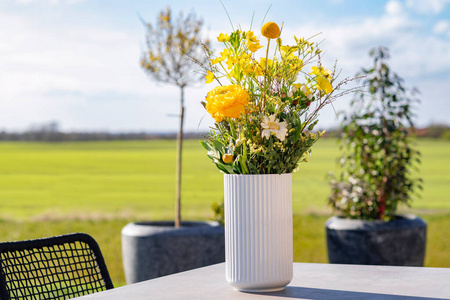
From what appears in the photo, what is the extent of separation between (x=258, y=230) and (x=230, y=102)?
37cm

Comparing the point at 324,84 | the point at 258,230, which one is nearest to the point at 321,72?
the point at 324,84

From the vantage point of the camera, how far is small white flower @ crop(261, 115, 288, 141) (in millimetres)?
1491

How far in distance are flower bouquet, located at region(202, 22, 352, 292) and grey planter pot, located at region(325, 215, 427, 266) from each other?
272 centimetres

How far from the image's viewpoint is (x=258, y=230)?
1.53 meters

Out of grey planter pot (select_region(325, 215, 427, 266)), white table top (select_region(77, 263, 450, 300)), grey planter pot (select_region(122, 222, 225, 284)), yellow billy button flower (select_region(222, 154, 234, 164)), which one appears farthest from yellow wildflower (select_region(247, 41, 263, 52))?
grey planter pot (select_region(325, 215, 427, 266))

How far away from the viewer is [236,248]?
1.55 m

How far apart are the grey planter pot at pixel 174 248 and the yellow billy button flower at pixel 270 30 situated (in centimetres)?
256

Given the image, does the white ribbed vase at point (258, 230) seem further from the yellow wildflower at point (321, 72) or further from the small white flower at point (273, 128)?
the yellow wildflower at point (321, 72)

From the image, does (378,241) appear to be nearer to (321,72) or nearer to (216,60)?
(321,72)

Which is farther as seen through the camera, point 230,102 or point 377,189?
point 377,189

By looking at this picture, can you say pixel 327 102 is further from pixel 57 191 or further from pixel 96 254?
pixel 57 191

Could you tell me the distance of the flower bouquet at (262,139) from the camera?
1.53 m

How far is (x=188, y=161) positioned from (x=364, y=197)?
15.6 meters

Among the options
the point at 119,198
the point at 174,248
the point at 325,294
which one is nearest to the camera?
the point at 325,294
